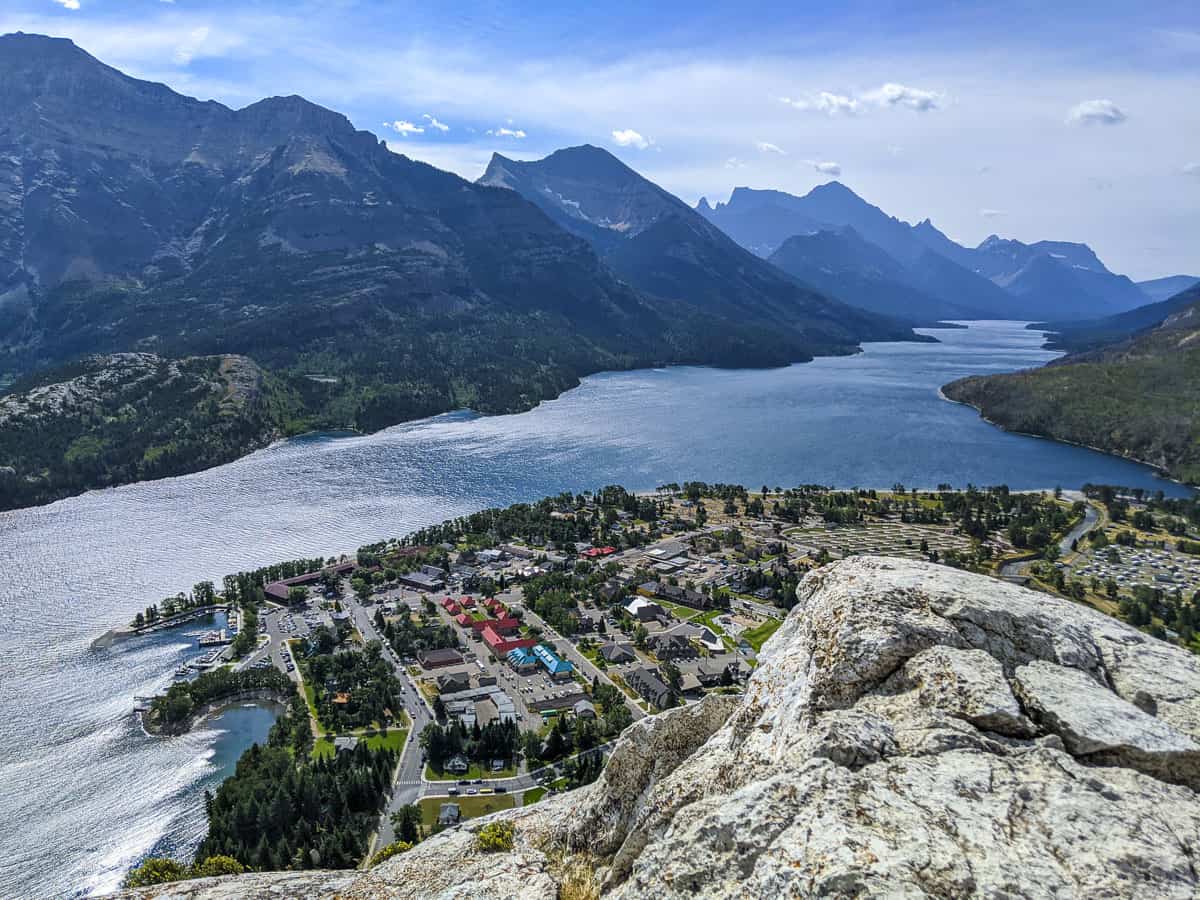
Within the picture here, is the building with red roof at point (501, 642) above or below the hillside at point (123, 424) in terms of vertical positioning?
below

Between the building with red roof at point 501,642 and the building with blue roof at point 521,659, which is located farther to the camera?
the building with red roof at point 501,642

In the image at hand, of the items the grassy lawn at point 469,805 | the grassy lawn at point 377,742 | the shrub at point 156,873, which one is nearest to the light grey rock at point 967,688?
the shrub at point 156,873

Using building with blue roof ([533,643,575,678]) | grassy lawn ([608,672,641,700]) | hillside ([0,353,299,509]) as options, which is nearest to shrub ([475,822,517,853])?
grassy lawn ([608,672,641,700])

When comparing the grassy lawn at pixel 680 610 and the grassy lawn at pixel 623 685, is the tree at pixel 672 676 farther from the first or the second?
the grassy lawn at pixel 680 610

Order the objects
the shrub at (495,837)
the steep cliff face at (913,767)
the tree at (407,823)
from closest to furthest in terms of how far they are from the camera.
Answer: the steep cliff face at (913,767)
the shrub at (495,837)
the tree at (407,823)

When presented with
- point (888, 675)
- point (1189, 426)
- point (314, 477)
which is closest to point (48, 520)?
point (314, 477)

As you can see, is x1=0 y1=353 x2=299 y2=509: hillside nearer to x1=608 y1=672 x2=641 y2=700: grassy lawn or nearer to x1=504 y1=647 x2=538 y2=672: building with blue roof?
x1=504 y1=647 x2=538 y2=672: building with blue roof

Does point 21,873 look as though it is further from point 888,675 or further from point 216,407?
point 216,407
